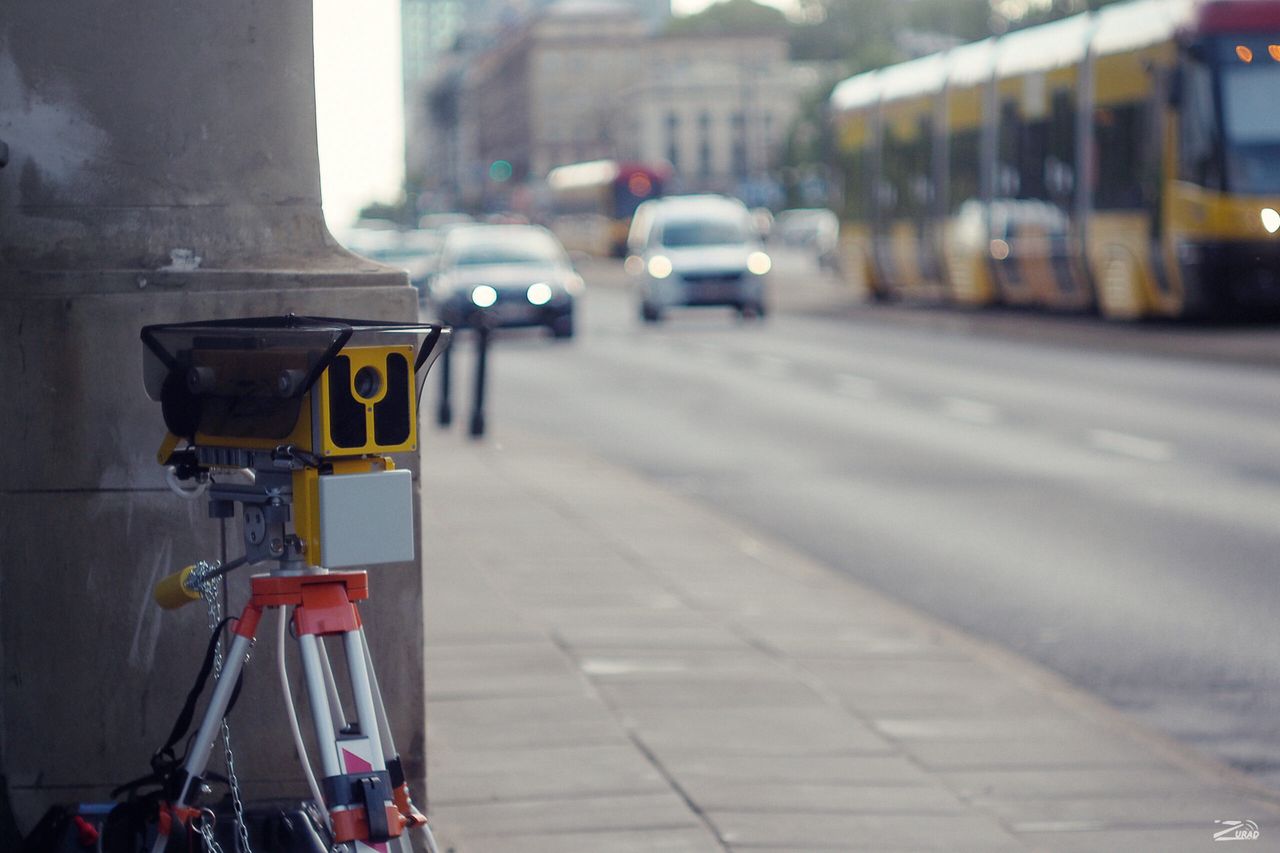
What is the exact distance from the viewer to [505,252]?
32281mm


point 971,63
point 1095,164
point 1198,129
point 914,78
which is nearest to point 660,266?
point 914,78

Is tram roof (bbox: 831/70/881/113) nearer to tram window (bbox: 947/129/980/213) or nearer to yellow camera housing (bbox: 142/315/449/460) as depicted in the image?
tram window (bbox: 947/129/980/213)

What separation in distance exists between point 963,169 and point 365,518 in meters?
30.8

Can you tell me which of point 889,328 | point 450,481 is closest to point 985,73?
point 889,328

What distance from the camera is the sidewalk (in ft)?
16.8

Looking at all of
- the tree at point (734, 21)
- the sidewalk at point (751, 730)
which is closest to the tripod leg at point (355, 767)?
the sidewalk at point (751, 730)

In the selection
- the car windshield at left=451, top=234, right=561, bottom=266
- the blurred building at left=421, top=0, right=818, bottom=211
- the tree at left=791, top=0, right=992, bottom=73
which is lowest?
the car windshield at left=451, top=234, right=561, bottom=266

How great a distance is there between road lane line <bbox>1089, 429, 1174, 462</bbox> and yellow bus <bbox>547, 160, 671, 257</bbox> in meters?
59.6

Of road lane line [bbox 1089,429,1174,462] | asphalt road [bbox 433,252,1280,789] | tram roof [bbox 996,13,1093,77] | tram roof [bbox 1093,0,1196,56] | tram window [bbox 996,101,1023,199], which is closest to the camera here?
asphalt road [bbox 433,252,1280,789]

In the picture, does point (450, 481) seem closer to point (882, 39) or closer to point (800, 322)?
point (800, 322)

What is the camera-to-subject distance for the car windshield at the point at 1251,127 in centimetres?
2425

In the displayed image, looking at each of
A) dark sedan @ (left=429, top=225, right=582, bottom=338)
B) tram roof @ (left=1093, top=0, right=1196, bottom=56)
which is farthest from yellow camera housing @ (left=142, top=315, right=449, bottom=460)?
dark sedan @ (left=429, top=225, right=582, bottom=338)

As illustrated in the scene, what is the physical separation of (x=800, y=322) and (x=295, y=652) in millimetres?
32779

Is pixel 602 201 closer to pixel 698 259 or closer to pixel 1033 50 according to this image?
pixel 698 259
